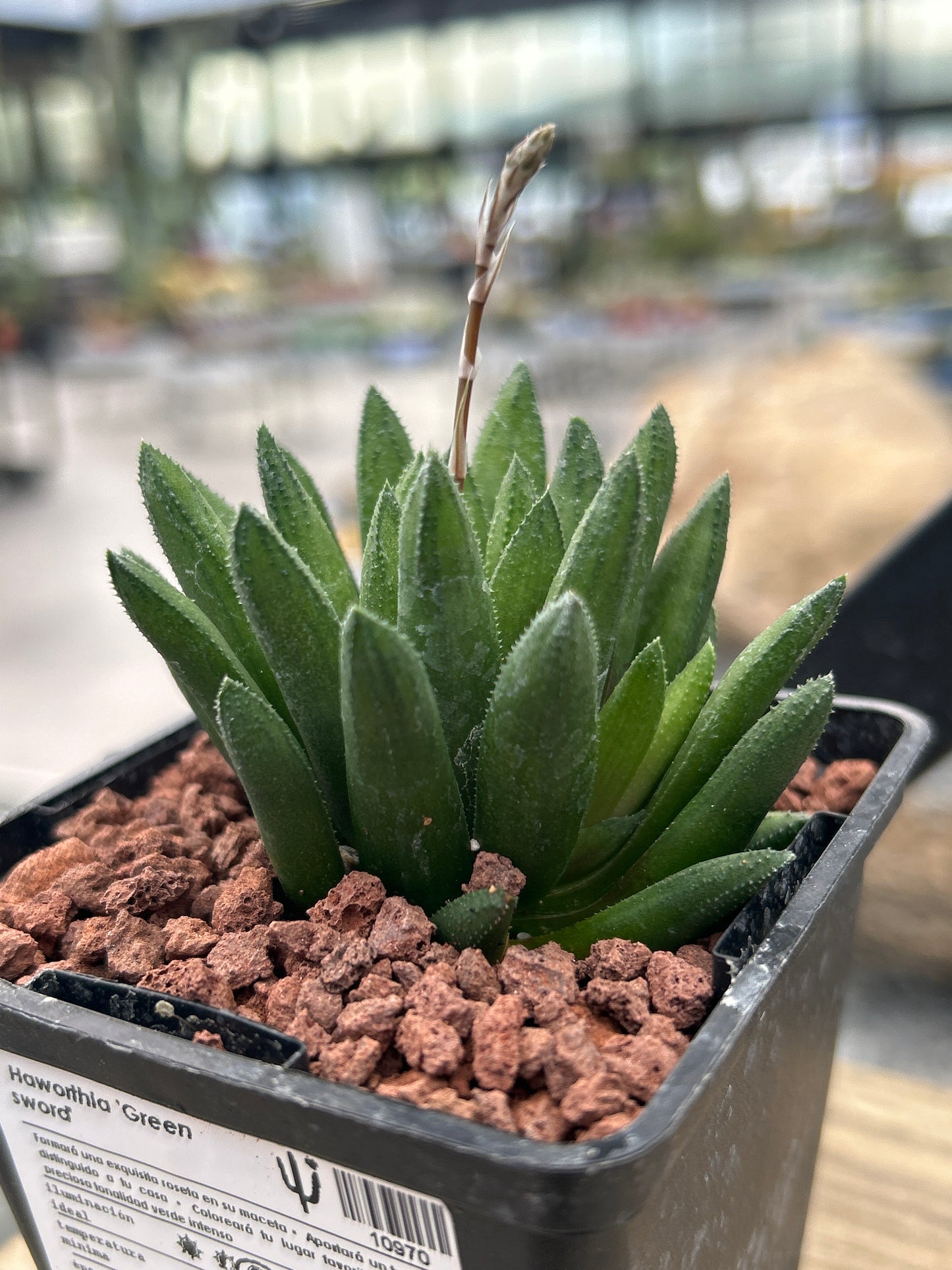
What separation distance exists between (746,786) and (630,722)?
52 millimetres

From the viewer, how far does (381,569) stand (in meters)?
0.46

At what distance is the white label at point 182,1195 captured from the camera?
0.35 m

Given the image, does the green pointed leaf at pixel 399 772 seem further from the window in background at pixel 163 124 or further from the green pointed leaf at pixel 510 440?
the window in background at pixel 163 124

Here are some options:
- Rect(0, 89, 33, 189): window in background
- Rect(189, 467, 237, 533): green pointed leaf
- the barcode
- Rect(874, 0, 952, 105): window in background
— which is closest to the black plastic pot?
the barcode

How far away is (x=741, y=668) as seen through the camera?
45 cm

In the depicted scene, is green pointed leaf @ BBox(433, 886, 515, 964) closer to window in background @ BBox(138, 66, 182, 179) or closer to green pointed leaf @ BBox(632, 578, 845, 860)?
green pointed leaf @ BBox(632, 578, 845, 860)

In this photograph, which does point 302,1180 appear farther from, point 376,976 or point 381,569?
point 381,569

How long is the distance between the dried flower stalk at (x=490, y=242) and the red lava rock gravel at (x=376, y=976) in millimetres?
190

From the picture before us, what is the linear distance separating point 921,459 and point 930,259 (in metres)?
3.98

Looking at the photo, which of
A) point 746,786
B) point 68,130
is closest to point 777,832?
point 746,786

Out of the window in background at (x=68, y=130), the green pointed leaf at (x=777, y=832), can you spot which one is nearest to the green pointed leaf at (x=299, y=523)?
the green pointed leaf at (x=777, y=832)

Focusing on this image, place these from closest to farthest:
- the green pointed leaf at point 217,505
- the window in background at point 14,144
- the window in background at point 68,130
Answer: the green pointed leaf at point 217,505 < the window in background at point 14,144 < the window in background at point 68,130

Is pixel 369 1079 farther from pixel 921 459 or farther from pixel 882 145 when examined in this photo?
pixel 882 145

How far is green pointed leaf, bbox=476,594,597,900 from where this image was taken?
0.36 meters
